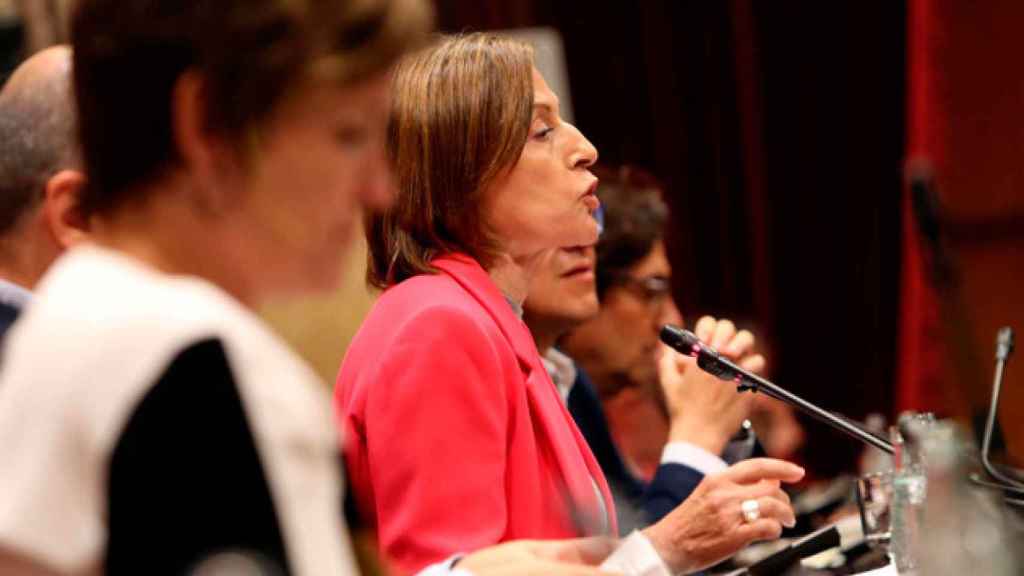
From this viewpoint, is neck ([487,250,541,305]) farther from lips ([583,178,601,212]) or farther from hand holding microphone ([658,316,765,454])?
hand holding microphone ([658,316,765,454])

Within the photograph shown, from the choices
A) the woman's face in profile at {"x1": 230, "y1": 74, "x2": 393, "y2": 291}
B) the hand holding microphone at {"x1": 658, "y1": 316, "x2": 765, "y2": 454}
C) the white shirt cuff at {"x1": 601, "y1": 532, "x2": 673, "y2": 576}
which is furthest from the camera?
the hand holding microphone at {"x1": 658, "y1": 316, "x2": 765, "y2": 454}

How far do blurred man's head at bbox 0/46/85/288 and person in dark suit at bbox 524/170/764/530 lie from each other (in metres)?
0.85

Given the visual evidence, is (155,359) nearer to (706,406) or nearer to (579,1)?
(706,406)

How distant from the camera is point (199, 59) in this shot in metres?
0.86

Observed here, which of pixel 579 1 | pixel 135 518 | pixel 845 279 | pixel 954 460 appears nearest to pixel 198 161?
pixel 135 518

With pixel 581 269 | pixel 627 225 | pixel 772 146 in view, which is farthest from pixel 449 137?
pixel 772 146

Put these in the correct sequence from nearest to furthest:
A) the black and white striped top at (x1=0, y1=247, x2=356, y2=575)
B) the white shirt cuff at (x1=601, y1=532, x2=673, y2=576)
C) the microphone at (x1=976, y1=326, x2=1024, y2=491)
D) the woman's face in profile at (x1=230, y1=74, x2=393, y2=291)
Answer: the black and white striped top at (x1=0, y1=247, x2=356, y2=575), the woman's face in profile at (x1=230, y1=74, x2=393, y2=291), the white shirt cuff at (x1=601, y1=532, x2=673, y2=576), the microphone at (x1=976, y1=326, x2=1024, y2=491)

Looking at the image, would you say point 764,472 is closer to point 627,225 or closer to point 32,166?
point 32,166

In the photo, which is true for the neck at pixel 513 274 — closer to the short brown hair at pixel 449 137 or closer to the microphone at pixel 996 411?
the short brown hair at pixel 449 137

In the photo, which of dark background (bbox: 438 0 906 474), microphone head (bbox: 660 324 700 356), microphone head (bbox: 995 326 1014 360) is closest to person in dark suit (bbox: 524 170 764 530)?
microphone head (bbox: 660 324 700 356)

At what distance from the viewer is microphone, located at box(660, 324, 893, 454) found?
1838 millimetres

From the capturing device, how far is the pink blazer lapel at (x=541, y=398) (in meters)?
1.77

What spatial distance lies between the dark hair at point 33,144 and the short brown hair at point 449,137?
0.43 m

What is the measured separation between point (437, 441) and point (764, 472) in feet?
1.43
